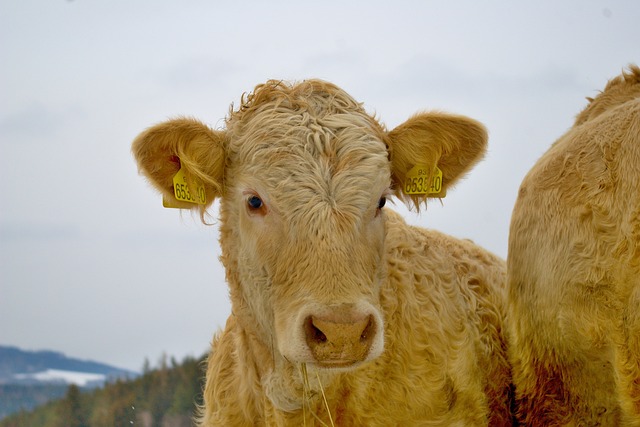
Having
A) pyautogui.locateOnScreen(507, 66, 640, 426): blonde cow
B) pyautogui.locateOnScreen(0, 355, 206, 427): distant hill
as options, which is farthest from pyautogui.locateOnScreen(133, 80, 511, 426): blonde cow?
pyautogui.locateOnScreen(0, 355, 206, 427): distant hill

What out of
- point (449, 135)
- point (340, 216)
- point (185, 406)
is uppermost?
point (449, 135)

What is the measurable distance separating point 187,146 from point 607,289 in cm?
269

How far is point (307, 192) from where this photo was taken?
487cm

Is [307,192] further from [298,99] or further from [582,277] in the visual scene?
[582,277]

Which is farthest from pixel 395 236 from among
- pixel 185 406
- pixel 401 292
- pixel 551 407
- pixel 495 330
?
pixel 185 406

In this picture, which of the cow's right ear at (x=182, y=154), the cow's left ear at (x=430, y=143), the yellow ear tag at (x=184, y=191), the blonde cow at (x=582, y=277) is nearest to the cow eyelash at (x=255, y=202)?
the cow's right ear at (x=182, y=154)

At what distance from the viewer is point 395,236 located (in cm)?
609

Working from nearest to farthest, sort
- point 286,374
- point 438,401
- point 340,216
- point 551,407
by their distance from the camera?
point 340,216 < point 286,374 < point 438,401 < point 551,407

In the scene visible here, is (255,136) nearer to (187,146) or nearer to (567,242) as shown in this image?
(187,146)

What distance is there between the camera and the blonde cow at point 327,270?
4.68 meters

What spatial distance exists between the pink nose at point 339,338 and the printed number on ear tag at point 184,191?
1307mm

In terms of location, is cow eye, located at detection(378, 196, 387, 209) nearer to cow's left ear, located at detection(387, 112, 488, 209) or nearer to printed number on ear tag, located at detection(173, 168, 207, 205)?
cow's left ear, located at detection(387, 112, 488, 209)

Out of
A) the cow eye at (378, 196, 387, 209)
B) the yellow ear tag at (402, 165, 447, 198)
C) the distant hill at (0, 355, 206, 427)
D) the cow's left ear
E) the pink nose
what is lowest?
the distant hill at (0, 355, 206, 427)

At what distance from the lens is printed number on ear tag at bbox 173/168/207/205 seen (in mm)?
5414
